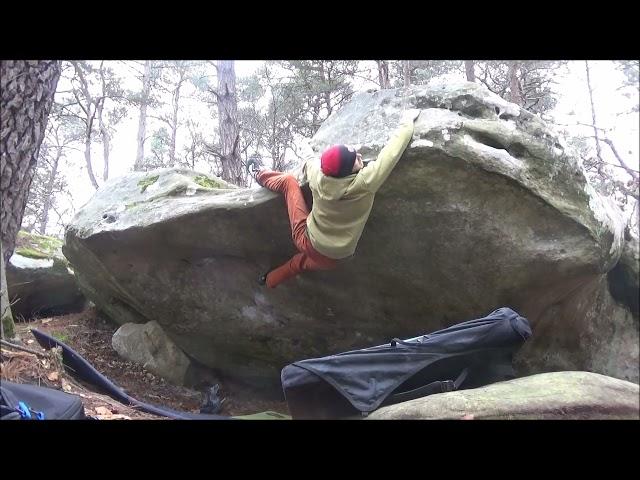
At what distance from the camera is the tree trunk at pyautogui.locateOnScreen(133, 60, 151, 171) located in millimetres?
17256

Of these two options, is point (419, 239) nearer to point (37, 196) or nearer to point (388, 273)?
point (388, 273)

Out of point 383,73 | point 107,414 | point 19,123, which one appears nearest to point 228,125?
point 383,73

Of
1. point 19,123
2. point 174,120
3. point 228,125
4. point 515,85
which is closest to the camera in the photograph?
point 19,123

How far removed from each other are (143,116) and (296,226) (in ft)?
57.1

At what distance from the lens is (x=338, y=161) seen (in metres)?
4.55

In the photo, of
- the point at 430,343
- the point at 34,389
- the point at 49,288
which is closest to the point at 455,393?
the point at 430,343

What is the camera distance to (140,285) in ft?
21.7

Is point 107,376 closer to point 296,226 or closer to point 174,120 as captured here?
point 296,226

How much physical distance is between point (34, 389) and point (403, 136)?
349 centimetres

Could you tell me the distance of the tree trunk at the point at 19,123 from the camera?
3.73 metres

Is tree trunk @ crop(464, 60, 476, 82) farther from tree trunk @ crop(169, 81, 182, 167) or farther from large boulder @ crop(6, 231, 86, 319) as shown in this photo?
tree trunk @ crop(169, 81, 182, 167)

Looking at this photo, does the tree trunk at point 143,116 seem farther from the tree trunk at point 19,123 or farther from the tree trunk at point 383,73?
the tree trunk at point 19,123

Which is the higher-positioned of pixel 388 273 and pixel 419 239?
pixel 419 239

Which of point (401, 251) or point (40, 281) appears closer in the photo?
point (401, 251)
